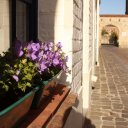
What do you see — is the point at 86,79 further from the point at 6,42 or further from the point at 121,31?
the point at 121,31

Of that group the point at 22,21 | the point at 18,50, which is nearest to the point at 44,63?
the point at 18,50

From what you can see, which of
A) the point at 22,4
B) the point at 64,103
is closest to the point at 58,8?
the point at 22,4

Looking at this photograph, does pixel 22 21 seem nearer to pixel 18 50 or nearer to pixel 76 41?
pixel 18 50

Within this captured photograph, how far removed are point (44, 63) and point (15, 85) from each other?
1.69 feet

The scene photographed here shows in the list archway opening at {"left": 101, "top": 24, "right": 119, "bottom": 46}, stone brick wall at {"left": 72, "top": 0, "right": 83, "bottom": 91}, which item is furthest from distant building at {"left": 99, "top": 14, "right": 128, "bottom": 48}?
stone brick wall at {"left": 72, "top": 0, "right": 83, "bottom": 91}

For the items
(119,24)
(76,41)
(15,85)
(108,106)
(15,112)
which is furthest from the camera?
(119,24)

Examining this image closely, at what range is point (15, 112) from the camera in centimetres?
172

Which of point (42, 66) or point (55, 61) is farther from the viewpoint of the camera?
point (55, 61)

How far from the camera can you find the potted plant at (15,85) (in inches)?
66.2

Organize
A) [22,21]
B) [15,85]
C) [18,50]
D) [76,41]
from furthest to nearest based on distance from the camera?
1. [76,41]
2. [22,21]
3. [18,50]
4. [15,85]

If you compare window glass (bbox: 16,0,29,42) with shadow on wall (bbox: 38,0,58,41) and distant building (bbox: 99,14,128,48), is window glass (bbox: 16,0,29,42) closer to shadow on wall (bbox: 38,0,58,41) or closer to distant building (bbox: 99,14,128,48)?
shadow on wall (bbox: 38,0,58,41)

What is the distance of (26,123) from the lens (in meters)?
1.90

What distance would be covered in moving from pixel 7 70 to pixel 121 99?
6.57 m

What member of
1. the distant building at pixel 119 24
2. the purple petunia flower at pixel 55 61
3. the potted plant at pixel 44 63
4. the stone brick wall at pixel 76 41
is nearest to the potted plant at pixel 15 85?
the potted plant at pixel 44 63
